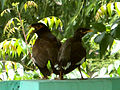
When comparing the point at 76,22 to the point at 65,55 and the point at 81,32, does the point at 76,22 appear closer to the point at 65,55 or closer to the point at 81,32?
the point at 81,32

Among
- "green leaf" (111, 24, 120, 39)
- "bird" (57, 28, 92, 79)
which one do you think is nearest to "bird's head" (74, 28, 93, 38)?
"bird" (57, 28, 92, 79)

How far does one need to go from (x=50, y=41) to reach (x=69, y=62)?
155mm

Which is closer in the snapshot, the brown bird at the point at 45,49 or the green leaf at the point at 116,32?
the green leaf at the point at 116,32

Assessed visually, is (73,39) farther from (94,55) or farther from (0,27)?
(0,27)

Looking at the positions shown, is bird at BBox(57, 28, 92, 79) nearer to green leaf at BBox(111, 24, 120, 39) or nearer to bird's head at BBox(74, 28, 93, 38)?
bird's head at BBox(74, 28, 93, 38)

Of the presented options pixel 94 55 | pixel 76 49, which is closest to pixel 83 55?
pixel 76 49

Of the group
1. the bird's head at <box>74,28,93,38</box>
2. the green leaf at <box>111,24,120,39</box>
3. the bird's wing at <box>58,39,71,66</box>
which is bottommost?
the bird's wing at <box>58,39,71,66</box>

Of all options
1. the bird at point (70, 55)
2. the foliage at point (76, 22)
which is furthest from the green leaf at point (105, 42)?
the bird at point (70, 55)

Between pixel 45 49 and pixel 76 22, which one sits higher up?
pixel 76 22

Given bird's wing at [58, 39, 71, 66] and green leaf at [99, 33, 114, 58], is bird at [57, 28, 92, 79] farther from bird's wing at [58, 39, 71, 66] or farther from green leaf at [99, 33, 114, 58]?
green leaf at [99, 33, 114, 58]

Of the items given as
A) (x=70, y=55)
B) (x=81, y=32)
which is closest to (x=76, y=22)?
(x=81, y=32)

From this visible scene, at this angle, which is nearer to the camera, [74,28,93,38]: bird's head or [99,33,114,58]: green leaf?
[99,33,114,58]: green leaf

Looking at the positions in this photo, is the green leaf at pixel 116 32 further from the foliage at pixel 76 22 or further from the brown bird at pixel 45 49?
the brown bird at pixel 45 49

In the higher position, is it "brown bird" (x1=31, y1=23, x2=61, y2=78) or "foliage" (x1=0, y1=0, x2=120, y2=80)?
"foliage" (x1=0, y1=0, x2=120, y2=80)
